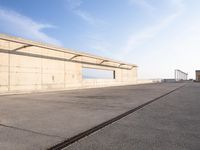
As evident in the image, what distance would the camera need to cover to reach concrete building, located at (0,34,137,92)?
49.6ft

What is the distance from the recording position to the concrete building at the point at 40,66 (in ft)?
49.6

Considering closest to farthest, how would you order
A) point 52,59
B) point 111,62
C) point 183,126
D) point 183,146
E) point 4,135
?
point 183,146
point 4,135
point 183,126
point 52,59
point 111,62

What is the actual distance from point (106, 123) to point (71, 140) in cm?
177

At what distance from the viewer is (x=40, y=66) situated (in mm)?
18188

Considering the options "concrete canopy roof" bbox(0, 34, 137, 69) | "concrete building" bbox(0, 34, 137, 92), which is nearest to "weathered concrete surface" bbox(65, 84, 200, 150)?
"concrete canopy roof" bbox(0, 34, 137, 69)

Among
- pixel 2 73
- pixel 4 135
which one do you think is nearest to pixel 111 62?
pixel 2 73

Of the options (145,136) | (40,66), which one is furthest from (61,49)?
(145,136)

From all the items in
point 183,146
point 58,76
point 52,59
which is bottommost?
point 183,146

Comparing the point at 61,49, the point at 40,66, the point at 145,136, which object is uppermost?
the point at 61,49

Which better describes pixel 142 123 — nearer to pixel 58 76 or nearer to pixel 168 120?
pixel 168 120

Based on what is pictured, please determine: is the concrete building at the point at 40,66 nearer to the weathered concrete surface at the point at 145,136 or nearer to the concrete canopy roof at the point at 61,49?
the concrete canopy roof at the point at 61,49

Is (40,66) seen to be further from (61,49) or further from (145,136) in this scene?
(145,136)

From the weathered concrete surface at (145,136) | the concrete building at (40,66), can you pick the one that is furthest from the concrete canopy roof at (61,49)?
the weathered concrete surface at (145,136)

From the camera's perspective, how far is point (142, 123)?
5863mm
